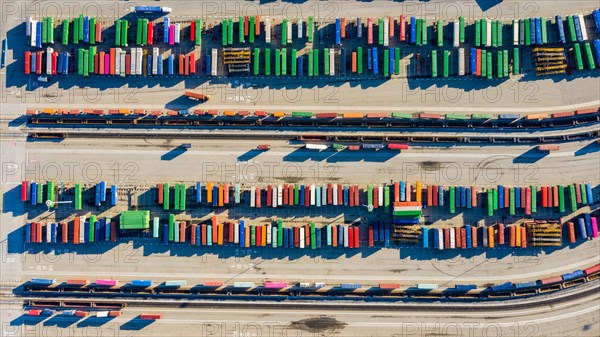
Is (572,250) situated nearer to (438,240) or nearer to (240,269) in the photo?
(438,240)

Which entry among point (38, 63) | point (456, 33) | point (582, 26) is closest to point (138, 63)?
point (38, 63)

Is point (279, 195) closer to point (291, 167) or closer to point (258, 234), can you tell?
point (291, 167)

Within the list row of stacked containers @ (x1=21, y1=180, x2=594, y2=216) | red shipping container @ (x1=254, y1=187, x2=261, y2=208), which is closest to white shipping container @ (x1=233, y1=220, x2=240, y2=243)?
row of stacked containers @ (x1=21, y1=180, x2=594, y2=216)

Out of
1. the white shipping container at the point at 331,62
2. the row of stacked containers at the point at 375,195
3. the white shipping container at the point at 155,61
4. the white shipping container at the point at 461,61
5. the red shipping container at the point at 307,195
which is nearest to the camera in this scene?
the row of stacked containers at the point at 375,195

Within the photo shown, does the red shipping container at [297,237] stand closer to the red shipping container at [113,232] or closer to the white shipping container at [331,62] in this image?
the white shipping container at [331,62]

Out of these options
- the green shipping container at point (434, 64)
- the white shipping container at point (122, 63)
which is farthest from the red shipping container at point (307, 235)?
the white shipping container at point (122, 63)

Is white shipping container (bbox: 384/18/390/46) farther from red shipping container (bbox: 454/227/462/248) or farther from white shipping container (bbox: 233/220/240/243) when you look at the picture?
white shipping container (bbox: 233/220/240/243)

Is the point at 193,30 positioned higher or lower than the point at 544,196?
higher

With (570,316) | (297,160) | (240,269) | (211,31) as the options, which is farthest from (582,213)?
(211,31)
